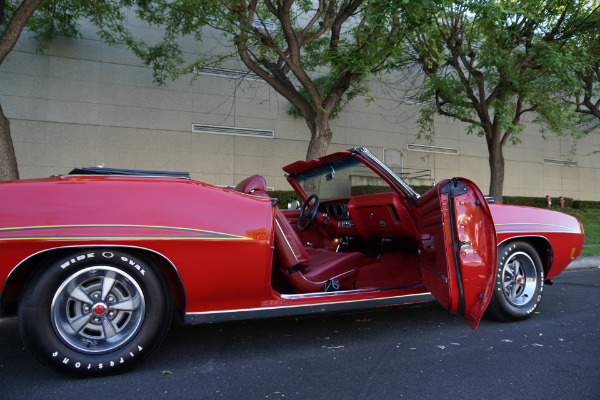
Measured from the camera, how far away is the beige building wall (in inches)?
497

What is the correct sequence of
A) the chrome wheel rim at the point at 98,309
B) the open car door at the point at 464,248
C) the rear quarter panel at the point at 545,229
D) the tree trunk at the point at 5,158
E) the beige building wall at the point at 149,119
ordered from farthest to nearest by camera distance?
the beige building wall at the point at 149,119 → the tree trunk at the point at 5,158 → the rear quarter panel at the point at 545,229 → the open car door at the point at 464,248 → the chrome wheel rim at the point at 98,309

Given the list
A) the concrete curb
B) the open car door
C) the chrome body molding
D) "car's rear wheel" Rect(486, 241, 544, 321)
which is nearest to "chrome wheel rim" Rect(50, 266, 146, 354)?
the chrome body molding

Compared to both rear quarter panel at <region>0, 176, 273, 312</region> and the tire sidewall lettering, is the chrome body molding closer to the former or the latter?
rear quarter panel at <region>0, 176, 273, 312</region>

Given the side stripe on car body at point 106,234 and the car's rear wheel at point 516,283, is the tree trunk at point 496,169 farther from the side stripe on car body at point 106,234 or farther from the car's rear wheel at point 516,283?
the side stripe on car body at point 106,234

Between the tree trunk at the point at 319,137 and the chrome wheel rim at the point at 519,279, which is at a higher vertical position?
the tree trunk at the point at 319,137

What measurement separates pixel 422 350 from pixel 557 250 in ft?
6.83

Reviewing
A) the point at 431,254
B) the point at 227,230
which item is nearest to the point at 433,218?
the point at 431,254

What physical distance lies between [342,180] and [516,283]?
6.33ft

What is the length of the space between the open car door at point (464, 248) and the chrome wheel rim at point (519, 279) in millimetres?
1097

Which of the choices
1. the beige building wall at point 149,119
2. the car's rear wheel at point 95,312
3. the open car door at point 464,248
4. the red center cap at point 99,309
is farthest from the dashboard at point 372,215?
the beige building wall at point 149,119

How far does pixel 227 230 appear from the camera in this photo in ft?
9.54

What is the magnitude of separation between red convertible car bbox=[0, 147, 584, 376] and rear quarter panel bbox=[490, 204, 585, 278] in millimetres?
138

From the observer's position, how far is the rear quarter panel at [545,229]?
404 cm

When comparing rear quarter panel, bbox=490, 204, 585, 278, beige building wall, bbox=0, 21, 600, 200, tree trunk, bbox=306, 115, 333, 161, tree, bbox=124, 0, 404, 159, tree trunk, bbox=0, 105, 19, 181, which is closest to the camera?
rear quarter panel, bbox=490, 204, 585, 278
